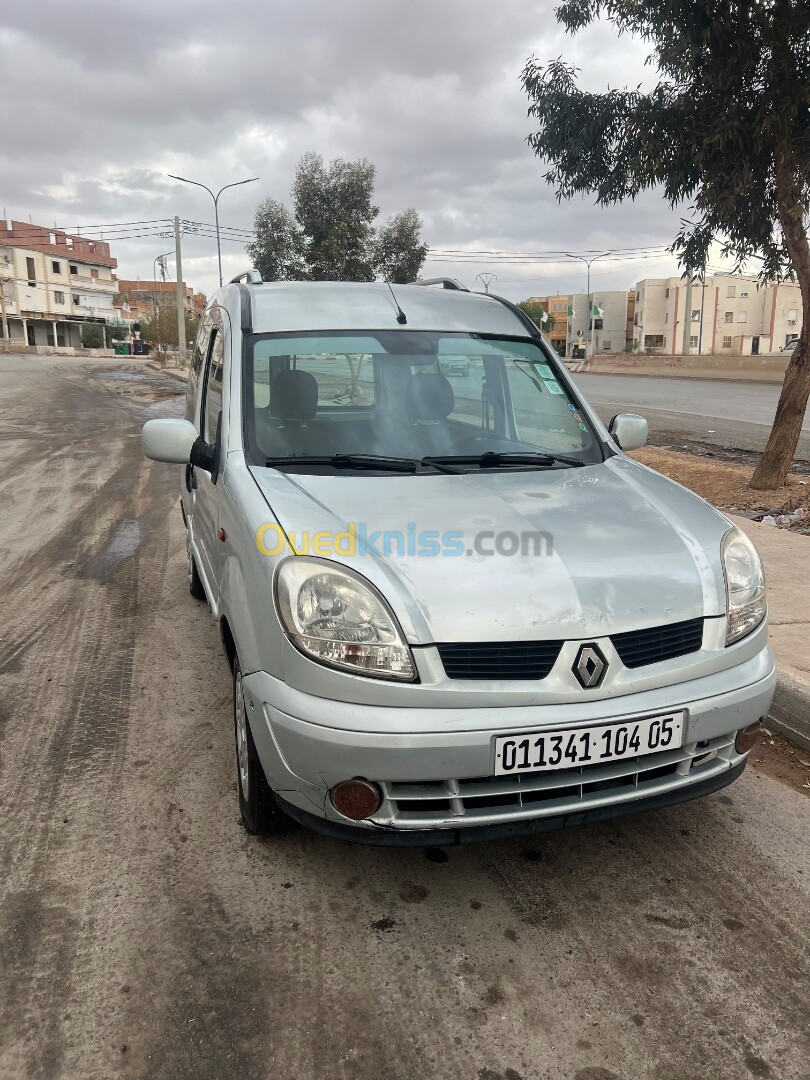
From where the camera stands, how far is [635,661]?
2.31 m

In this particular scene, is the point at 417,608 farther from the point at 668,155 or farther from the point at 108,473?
the point at 108,473

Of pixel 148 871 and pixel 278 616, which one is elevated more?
pixel 278 616

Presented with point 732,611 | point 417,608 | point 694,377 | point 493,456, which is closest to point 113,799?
point 417,608

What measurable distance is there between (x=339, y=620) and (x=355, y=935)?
0.92 metres

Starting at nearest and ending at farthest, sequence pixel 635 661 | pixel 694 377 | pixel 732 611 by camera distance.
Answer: pixel 635 661
pixel 732 611
pixel 694 377

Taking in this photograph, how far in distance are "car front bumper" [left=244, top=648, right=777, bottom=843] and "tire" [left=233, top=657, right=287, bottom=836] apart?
0.18 meters

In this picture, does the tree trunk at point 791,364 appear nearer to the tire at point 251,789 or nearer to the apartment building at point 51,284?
the tire at point 251,789

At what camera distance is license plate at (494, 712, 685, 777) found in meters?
2.17

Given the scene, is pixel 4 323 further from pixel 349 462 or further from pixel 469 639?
pixel 469 639

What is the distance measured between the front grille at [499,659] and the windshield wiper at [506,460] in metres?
1.11

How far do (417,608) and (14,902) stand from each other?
1520 millimetres

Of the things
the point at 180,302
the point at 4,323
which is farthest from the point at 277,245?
the point at 4,323

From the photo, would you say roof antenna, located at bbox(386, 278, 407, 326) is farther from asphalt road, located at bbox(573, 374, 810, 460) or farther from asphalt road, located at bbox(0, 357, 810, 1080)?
asphalt road, located at bbox(573, 374, 810, 460)

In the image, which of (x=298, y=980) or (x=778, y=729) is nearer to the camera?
(x=298, y=980)
